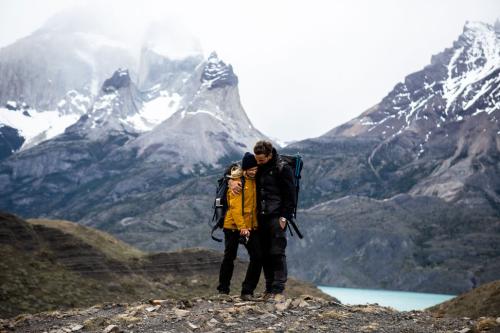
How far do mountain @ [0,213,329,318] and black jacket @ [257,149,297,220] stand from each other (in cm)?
3041

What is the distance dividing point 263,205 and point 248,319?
258 centimetres

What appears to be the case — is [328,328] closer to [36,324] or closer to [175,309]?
[175,309]

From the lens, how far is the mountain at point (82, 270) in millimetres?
46312

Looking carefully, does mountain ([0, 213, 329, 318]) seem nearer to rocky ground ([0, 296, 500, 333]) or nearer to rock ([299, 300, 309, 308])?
rocky ground ([0, 296, 500, 333])

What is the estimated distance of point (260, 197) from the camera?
14773 millimetres

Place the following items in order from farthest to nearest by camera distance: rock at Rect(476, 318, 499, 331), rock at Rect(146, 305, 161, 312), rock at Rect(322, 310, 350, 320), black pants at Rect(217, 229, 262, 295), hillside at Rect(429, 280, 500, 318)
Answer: hillside at Rect(429, 280, 500, 318) → black pants at Rect(217, 229, 262, 295) → rock at Rect(146, 305, 161, 312) → rock at Rect(322, 310, 350, 320) → rock at Rect(476, 318, 499, 331)

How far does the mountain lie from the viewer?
46.3 m

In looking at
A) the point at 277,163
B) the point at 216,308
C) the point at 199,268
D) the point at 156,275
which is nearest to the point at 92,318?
the point at 216,308

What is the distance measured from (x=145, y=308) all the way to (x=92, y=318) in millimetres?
1111

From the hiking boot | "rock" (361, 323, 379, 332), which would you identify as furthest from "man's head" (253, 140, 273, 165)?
"rock" (361, 323, 379, 332)

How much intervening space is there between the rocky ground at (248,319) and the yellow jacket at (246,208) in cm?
166

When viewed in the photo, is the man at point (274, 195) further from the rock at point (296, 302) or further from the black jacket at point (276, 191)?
the rock at point (296, 302)

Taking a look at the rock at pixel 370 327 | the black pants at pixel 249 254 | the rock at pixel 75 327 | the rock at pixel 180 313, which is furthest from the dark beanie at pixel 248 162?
the rock at pixel 75 327

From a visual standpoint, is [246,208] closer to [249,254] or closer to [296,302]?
[249,254]
